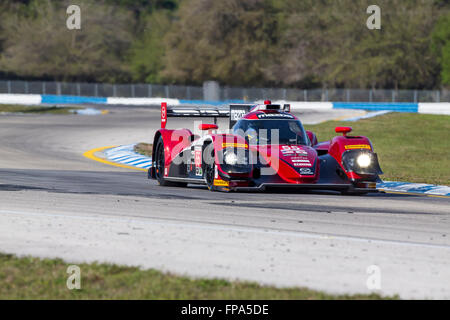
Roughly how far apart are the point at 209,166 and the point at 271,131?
4.71 feet

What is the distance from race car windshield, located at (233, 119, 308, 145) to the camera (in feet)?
47.4

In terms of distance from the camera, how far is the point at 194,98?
76.3 m

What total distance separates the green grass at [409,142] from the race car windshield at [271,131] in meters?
4.88

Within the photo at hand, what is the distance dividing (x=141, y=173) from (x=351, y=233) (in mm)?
10790

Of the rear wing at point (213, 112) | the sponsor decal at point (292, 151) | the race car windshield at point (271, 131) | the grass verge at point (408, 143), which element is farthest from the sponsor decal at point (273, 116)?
the grass verge at point (408, 143)

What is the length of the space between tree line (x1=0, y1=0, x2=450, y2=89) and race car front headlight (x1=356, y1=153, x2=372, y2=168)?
64076 millimetres

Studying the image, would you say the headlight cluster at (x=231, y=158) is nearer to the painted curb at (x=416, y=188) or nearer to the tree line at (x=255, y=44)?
the painted curb at (x=416, y=188)

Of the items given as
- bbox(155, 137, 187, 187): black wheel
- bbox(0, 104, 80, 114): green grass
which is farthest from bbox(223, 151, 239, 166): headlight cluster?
bbox(0, 104, 80, 114): green grass

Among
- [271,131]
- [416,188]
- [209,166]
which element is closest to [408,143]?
[416,188]

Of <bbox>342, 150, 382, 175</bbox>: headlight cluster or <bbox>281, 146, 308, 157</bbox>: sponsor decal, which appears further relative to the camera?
<bbox>342, 150, 382, 175</bbox>: headlight cluster

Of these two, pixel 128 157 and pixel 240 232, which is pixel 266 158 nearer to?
pixel 240 232

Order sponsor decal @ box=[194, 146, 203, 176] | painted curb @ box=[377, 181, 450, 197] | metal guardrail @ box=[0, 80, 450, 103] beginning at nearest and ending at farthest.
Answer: sponsor decal @ box=[194, 146, 203, 176] < painted curb @ box=[377, 181, 450, 197] < metal guardrail @ box=[0, 80, 450, 103]

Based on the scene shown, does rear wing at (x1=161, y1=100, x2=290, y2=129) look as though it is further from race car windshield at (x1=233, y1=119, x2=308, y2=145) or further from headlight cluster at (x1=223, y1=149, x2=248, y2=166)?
headlight cluster at (x1=223, y1=149, x2=248, y2=166)
